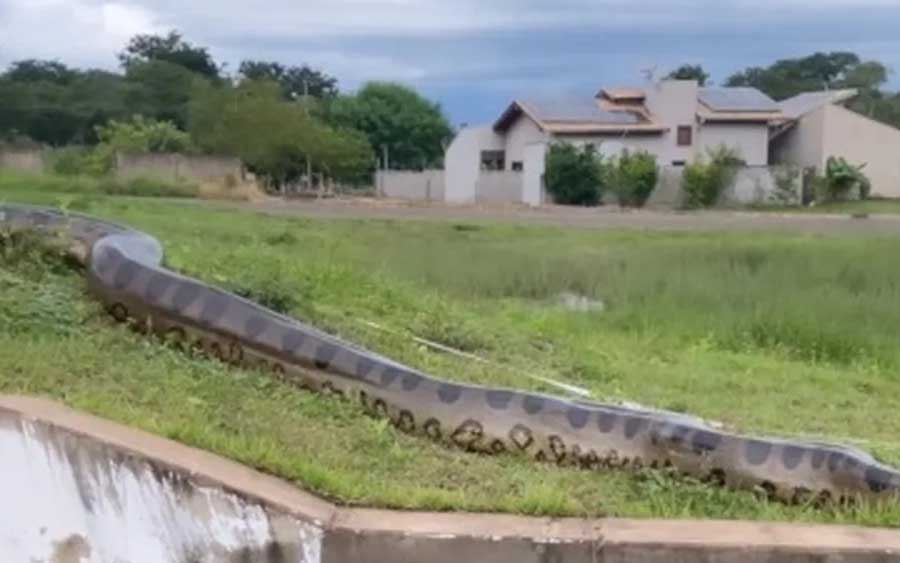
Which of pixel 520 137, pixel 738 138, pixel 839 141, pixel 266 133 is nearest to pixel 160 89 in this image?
pixel 266 133

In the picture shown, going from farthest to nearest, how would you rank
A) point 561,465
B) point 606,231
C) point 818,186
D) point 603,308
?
point 818,186
point 606,231
point 603,308
point 561,465

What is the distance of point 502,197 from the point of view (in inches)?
1799

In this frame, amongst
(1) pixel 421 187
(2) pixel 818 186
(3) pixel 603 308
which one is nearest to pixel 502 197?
(1) pixel 421 187

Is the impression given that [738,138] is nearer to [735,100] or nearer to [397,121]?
[735,100]

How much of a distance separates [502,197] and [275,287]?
3886cm

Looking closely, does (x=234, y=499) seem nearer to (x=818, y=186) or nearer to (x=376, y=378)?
(x=376, y=378)

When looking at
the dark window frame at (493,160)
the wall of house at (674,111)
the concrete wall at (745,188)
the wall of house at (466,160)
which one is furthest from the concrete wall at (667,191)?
the dark window frame at (493,160)

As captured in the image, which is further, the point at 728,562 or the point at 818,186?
the point at 818,186

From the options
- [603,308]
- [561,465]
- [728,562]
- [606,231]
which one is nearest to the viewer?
[728,562]

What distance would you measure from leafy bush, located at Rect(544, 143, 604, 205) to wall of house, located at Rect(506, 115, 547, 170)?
326 cm

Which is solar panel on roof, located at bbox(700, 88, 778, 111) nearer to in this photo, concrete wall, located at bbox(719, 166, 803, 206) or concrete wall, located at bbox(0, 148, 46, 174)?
concrete wall, located at bbox(719, 166, 803, 206)

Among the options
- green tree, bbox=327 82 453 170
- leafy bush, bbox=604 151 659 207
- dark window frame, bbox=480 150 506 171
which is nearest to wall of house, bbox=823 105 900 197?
leafy bush, bbox=604 151 659 207

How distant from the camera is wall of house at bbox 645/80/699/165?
45.9 metres

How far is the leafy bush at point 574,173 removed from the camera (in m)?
41.6
